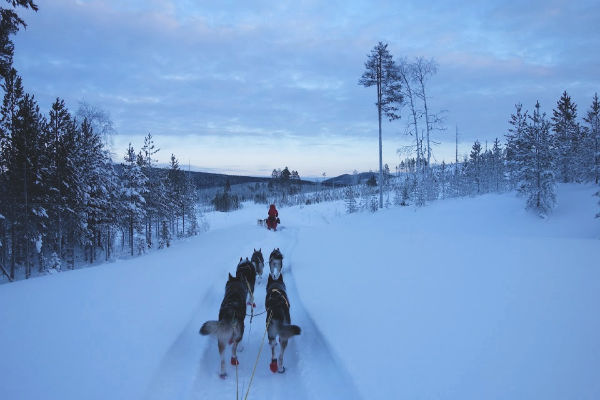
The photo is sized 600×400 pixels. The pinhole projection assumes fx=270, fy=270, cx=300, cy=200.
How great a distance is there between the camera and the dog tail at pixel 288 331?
3814mm

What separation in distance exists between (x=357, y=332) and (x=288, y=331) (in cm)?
118

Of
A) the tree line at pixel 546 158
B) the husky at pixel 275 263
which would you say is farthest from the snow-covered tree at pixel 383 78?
the husky at pixel 275 263

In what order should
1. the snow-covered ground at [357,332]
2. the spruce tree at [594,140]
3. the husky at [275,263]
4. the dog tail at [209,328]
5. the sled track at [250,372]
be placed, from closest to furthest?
the snow-covered ground at [357,332] → the sled track at [250,372] → the dog tail at [209,328] → the husky at [275,263] → the spruce tree at [594,140]

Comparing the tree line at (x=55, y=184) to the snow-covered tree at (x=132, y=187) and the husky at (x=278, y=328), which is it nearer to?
the snow-covered tree at (x=132, y=187)

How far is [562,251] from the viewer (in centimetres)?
570

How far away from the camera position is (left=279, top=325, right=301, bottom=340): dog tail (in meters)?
3.81

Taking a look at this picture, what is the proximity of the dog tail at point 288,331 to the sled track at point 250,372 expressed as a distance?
594 millimetres

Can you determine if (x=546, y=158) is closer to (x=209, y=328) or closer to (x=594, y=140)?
(x=594, y=140)

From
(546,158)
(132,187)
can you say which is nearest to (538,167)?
(546,158)

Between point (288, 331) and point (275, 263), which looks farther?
point (275, 263)

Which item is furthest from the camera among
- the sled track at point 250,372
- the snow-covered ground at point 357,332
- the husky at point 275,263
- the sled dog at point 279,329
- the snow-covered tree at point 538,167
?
the snow-covered tree at point 538,167

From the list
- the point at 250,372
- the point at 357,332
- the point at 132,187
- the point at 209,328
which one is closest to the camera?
the point at 209,328

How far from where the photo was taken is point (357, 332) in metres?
4.27

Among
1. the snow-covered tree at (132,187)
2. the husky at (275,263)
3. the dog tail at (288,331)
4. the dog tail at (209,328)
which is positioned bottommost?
the husky at (275,263)
